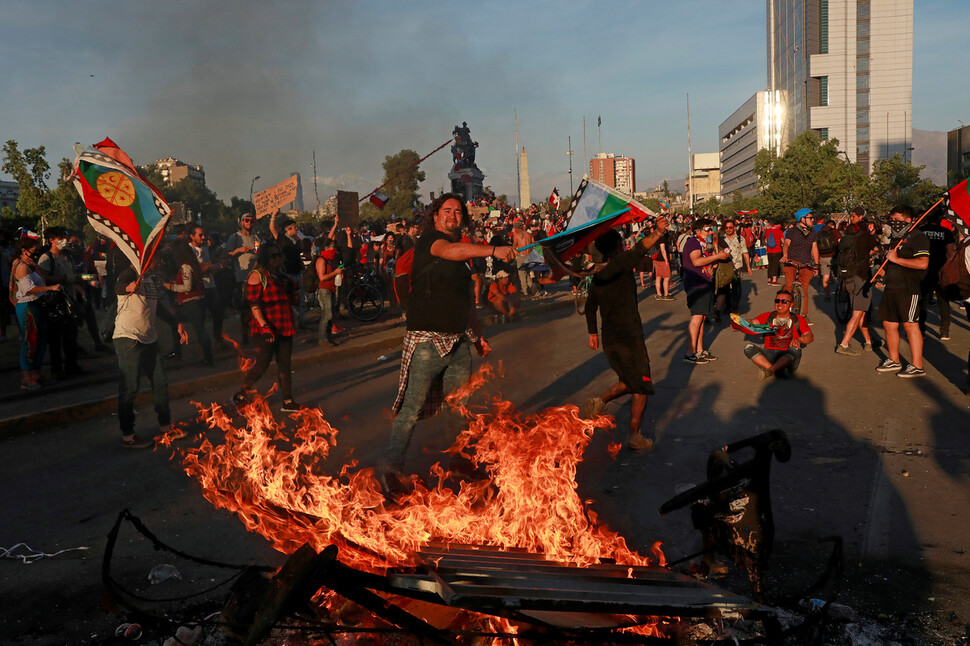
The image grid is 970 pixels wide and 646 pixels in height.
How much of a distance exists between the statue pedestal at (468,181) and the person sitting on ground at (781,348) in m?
46.6

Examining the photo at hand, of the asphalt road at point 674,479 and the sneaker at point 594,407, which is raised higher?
the sneaker at point 594,407

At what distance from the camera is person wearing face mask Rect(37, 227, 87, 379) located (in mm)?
9492

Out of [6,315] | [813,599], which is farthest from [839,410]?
[6,315]

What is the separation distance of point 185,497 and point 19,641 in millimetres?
1949

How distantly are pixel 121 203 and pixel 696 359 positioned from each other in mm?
7044

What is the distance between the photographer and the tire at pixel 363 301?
583 inches

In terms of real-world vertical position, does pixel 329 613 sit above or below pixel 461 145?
below

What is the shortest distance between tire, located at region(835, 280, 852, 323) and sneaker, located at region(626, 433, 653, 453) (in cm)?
760

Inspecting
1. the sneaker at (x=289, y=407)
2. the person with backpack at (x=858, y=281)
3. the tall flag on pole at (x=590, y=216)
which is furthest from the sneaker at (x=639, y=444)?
the person with backpack at (x=858, y=281)

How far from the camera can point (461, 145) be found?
185ft

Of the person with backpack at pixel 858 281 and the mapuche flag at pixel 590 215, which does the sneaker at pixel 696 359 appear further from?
the mapuche flag at pixel 590 215

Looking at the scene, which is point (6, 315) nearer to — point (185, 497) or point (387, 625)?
point (185, 497)

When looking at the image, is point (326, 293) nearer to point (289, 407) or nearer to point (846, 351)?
point (289, 407)

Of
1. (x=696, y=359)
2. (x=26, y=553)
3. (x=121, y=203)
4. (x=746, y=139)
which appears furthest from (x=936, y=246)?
(x=746, y=139)
